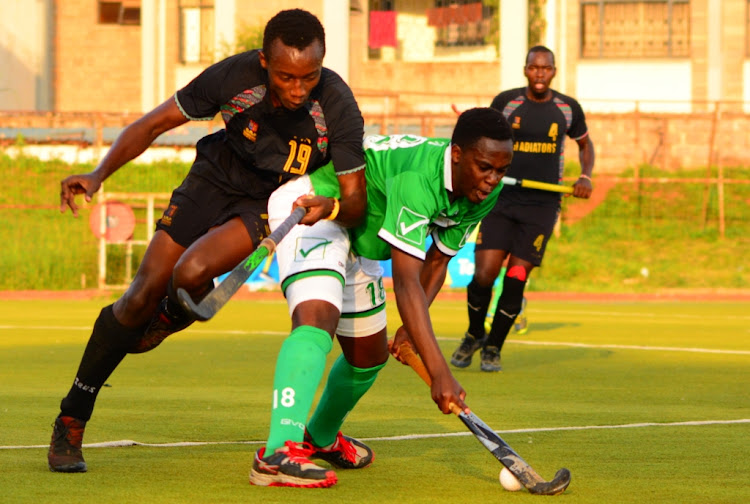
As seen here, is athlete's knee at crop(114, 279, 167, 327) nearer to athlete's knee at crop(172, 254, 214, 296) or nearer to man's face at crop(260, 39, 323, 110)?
athlete's knee at crop(172, 254, 214, 296)

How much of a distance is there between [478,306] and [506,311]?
294 millimetres

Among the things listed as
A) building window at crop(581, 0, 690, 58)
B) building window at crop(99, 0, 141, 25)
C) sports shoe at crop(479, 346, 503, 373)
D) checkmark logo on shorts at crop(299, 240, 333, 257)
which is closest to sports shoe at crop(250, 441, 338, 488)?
checkmark logo on shorts at crop(299, 240, 333, 257)

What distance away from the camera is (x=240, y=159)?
6.15m

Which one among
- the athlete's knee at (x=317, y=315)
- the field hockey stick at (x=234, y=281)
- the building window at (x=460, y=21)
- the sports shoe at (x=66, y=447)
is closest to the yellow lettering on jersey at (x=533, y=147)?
the field hockey stick at (x=234, y=281)

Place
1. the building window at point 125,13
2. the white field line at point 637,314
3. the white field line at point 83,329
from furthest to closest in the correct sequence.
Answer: the building window at point 125,13 < the white field line at point 637,314 < the white field line at point 83,329

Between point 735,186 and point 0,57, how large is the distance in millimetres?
22877

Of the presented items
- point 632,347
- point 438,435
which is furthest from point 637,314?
point 438,435

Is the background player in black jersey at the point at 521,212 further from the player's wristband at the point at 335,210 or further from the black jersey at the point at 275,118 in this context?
the player's wristband at the point at 335,210

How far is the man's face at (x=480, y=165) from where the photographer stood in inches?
212

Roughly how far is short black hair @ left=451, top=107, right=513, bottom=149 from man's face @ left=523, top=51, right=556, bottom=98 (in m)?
5.04

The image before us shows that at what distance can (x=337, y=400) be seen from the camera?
5828mm

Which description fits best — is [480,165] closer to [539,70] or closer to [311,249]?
[311,249]

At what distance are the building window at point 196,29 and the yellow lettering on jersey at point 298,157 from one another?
34.0 meters

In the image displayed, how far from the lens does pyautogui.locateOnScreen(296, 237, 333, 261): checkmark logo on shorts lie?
5.51m
